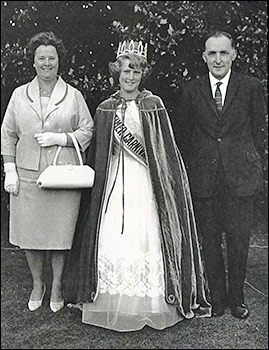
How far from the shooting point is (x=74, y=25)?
428cm

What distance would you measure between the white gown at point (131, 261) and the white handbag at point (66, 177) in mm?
158

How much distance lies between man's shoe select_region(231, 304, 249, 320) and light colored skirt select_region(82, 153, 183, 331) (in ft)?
1.42

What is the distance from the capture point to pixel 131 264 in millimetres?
3525

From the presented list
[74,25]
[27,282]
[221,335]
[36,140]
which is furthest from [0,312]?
[74,25]

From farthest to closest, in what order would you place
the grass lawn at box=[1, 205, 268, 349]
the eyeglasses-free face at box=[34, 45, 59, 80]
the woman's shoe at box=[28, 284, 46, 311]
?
the woman's shoe at box=[28, 284, 46, 311], the eyeglasses-free face at box=[34, 45, 59, 80], the grass lawn at box=[1, 205, 268, 349]

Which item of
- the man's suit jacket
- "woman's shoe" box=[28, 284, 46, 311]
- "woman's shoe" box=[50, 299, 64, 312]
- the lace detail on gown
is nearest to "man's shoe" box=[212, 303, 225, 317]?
the lace detail on gown

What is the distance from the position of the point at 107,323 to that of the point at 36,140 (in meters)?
1.22

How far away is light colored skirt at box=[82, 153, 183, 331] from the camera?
3.53 metres

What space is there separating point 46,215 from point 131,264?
64 centimetres

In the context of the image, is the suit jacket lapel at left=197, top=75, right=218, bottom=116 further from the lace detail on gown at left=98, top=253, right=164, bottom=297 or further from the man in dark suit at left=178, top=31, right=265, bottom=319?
the lace detail on gown at left=98, top=253, right=164, bottom=297

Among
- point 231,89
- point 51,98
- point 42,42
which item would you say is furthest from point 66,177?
point 231,89

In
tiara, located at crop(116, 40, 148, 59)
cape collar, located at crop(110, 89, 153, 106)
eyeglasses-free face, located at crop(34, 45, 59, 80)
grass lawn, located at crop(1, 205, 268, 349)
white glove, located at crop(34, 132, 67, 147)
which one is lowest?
grass lawn, located at crop(1, 205, 268, 349)

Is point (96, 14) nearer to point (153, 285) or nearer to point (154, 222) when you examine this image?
point (154, 222)

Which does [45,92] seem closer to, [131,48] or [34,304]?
[131,48]
